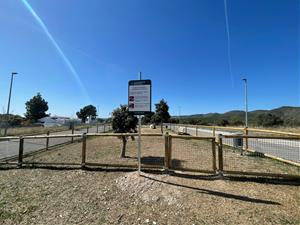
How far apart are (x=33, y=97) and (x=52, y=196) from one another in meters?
86.8

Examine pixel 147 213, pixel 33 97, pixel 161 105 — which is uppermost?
pixel 33 97

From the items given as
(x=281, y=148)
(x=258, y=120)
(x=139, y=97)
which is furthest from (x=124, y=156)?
(x=258, y=120)

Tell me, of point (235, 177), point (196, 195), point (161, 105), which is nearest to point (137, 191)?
point (196, 195)

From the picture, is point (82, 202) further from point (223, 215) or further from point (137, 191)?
point (223, 215)

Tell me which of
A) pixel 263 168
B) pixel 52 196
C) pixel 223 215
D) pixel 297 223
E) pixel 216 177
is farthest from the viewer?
pixel 263 168

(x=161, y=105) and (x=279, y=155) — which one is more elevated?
(x=161, y=105)

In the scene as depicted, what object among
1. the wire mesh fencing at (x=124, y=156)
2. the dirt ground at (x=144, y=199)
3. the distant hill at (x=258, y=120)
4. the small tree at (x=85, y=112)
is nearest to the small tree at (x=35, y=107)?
the small tree at (x=85, y=112)

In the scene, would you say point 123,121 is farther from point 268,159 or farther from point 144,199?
point 268,159

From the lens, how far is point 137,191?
17.4 feet

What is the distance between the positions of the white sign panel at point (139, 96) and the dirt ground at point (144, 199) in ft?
6.40

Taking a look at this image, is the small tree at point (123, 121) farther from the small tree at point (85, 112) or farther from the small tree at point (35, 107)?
the small tree at point (85, 112)

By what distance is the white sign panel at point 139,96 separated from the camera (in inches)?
248

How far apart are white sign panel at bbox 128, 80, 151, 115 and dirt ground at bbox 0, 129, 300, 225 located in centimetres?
195

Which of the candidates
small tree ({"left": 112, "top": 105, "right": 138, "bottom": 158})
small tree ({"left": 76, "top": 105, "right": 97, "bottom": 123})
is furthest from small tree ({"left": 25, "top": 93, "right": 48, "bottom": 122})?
small tree ({"left": 112, "top": 105, "right": 138, "bottom": 158})
